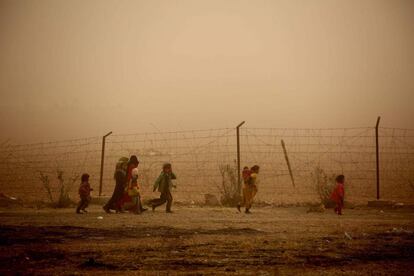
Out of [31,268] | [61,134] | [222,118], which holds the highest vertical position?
[222,118]

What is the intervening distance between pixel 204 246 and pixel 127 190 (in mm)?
6392

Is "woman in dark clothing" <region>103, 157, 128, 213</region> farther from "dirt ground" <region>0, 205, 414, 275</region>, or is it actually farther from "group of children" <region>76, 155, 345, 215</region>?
"dirt ground" <region>0, 205, 414, 275</region>

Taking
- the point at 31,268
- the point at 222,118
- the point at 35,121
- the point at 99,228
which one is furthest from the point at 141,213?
the point at 222,118

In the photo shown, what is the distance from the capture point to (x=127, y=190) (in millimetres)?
13023

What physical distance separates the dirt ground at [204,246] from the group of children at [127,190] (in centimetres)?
219

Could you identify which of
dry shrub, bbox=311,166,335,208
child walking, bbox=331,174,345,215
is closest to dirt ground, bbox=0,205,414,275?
child walking, bbox=331,174,345,215

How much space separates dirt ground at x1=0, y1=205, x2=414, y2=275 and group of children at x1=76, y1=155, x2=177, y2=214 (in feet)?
7.18

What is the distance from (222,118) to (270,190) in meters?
59.0

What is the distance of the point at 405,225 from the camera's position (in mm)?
9828

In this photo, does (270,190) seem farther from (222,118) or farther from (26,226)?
(222,118)

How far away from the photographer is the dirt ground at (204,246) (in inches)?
221

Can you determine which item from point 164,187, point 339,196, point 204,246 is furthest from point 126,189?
point 204,246

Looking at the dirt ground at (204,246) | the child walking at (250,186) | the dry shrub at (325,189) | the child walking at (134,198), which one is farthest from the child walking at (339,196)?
the child walking at (134,198)

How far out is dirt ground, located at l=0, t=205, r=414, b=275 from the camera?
5.62 meters
